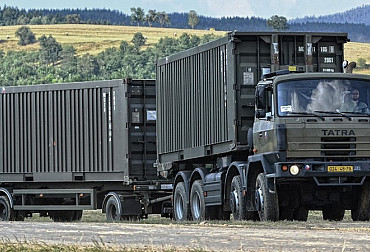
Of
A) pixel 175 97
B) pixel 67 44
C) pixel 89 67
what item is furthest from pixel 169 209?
pixel 67 44

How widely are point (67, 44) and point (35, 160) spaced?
375ft

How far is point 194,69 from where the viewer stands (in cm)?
2484

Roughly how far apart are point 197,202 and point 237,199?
264cm

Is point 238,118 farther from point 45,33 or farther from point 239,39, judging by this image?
point 45,33

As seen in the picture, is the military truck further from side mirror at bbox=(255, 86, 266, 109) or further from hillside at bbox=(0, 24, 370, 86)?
hillside at bbox=(0, 24, 370, 86)

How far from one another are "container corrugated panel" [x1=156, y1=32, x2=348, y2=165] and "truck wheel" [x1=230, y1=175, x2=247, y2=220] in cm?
75

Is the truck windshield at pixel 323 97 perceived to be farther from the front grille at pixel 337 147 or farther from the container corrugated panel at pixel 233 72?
the container corrugated panel at pixel 233 72

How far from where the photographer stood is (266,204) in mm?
20594

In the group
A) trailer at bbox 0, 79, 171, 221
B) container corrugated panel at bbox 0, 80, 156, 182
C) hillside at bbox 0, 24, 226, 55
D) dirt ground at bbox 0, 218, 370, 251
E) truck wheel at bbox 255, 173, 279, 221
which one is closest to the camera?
dirt ground at bbox 0, 218, 370, 251

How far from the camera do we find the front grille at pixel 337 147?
20.3 metres

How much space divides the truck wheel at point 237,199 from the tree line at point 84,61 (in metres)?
84.3

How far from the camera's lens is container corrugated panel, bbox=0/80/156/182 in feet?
94.2

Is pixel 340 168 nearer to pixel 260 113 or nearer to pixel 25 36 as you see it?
pixel 260 113

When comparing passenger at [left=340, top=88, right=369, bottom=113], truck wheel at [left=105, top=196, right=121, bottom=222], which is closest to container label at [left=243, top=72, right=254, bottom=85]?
passenger at [left=340, top=88, right=369, bottom=113]
